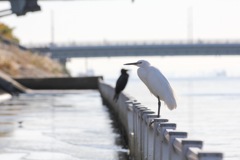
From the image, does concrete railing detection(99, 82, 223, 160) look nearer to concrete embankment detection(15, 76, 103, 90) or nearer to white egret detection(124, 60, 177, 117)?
white egret detection(124, 60, 177, 117)

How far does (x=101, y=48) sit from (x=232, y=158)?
108302 millimetres

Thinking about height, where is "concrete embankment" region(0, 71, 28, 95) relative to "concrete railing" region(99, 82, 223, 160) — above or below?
below

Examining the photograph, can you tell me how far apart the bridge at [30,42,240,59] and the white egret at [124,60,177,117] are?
107126 millimetres

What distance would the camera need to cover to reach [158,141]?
35.6 feet

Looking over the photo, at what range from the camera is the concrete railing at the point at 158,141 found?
25.1 ft

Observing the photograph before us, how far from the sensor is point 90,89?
61.6m

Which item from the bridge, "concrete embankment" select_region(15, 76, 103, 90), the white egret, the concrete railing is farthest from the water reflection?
the bridge

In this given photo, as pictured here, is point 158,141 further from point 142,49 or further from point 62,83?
point 142,49

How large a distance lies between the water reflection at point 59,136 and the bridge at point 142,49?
91011mm

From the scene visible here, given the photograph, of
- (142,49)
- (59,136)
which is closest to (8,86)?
(59,136)

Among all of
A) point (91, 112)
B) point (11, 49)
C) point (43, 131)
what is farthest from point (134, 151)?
point (11, 49)

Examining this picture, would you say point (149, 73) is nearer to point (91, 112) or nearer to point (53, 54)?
point (91, 112)

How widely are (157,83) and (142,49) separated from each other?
10943cm

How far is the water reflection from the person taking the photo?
16.4 metres
